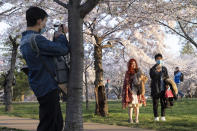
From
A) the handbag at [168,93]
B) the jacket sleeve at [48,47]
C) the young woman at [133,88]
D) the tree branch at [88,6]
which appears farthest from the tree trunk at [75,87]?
the handbag at [168,93]

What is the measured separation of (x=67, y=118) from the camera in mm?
4738

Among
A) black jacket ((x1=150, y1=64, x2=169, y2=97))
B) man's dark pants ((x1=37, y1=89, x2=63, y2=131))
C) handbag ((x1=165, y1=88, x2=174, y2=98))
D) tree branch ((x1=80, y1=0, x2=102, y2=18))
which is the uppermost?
tree branch ((x1=80, y1=0, x2=102, y2=18))

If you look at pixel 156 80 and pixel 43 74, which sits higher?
pixel 156 80

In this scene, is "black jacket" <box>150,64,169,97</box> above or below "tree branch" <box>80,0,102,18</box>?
below

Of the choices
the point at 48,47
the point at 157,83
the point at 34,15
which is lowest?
the point at 157,83

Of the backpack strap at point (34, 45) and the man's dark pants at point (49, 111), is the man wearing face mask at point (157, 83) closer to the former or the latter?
the man's dark pants at point (49, 111)

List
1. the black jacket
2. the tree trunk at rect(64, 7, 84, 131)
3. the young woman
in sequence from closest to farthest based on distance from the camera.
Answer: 1. the tree trunk at rect(64, 7, 84, 131)
2. the young woman
3. the black jacket

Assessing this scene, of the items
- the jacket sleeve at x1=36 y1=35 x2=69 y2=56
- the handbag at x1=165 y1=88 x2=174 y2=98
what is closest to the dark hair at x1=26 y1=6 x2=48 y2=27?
the jacket sleeve at x1=36 y1=35 x2=69 y2=56

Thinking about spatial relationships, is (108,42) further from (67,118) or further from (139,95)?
(67,118)

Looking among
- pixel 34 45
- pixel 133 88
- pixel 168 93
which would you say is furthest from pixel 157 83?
pixel 34 45

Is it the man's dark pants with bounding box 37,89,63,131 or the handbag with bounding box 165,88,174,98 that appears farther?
the handbag with bounding box 165,88,174,98

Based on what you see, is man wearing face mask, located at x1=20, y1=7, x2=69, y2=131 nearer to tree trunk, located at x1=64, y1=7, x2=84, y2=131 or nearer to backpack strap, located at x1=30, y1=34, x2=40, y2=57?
backpack strap, located at x1=30, y1=34, x2=40, y2=57

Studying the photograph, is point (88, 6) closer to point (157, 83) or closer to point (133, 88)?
point (133, 88)

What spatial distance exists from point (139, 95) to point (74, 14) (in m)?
4.49
